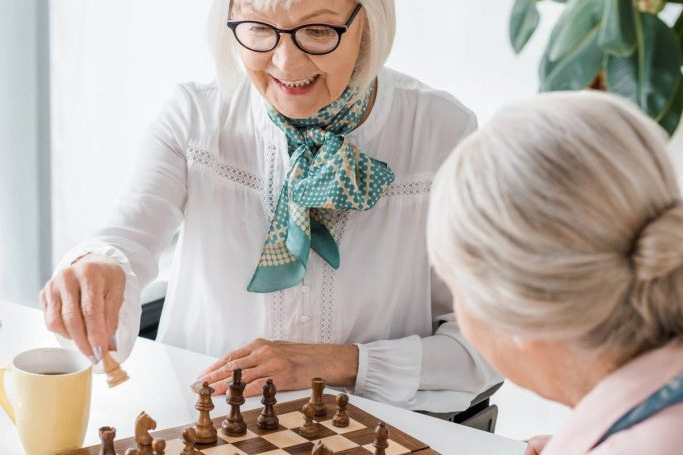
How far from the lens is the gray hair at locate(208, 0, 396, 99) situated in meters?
1.97

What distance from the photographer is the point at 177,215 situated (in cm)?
205

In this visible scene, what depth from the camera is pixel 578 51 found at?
6.36 feet

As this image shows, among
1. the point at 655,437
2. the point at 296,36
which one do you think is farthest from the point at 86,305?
the point at 655,437

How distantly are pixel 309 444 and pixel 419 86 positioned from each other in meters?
1.05

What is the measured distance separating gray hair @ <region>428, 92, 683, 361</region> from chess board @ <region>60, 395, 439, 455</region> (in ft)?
1.99

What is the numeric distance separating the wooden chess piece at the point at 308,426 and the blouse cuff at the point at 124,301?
353 mm

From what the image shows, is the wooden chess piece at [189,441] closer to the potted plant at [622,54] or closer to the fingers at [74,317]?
the fingers at [74,317]

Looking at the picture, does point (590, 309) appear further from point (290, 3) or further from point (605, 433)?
point (290, 3)

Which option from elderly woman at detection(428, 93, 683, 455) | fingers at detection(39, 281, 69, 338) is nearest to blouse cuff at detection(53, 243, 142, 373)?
fingers at detection(39, 281, 69, 338)

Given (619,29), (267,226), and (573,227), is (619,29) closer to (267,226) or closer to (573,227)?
(267,226)

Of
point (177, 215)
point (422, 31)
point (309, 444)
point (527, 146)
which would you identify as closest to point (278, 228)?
point (177, 215)

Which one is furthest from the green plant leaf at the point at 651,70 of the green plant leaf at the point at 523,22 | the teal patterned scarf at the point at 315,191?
the teal patterned scarf at the point at 315,191

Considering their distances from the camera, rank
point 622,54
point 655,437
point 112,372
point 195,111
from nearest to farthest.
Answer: point 655,437 < point 112,372 < point 622,54 < point 195,111

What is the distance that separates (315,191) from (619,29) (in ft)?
2.24
